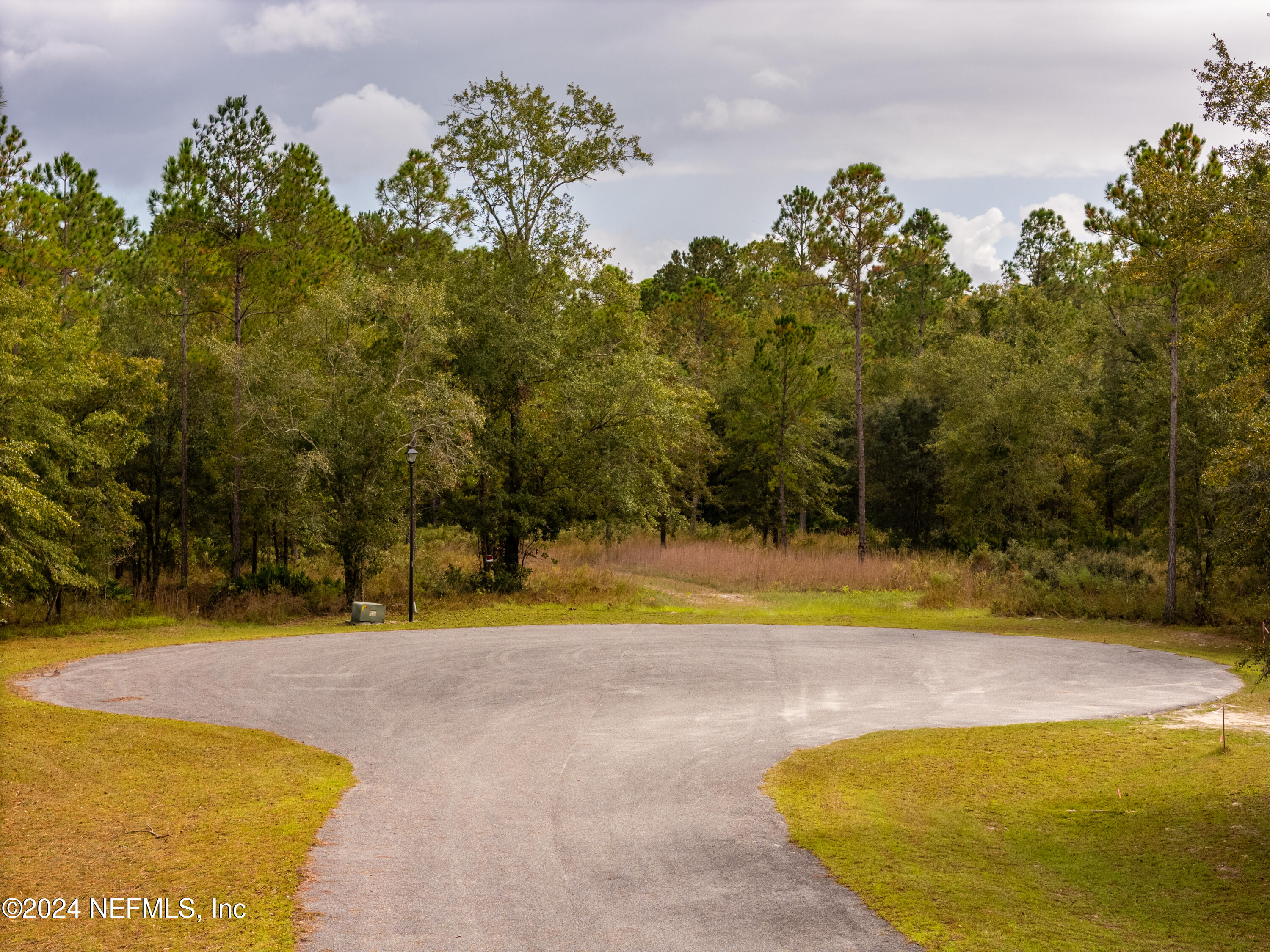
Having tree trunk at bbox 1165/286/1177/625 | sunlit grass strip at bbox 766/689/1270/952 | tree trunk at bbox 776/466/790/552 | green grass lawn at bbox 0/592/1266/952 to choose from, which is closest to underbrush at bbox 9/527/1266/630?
tree trunk at bbox 1165/286/1177/625

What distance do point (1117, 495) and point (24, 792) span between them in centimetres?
4072

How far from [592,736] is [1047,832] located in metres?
5.76

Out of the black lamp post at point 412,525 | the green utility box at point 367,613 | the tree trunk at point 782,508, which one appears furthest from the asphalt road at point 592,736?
the tree trunk at point 782,508

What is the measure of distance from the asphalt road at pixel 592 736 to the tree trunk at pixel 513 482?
27.7 feet

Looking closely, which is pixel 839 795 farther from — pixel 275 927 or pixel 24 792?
pixel 24 792

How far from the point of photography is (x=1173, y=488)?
2530cm

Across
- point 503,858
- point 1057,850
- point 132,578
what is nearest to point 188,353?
point 132,578

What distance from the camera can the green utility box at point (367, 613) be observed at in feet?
81.4

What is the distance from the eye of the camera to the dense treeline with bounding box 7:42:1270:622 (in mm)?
22906

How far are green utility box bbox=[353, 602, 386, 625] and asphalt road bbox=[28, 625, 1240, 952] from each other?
3.88ft

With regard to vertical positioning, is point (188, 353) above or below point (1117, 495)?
above

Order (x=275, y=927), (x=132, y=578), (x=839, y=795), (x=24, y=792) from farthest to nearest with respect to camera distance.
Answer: (x=132, y=578), (x=839, y=795), (x=24, y=792), (x=275, y=927)

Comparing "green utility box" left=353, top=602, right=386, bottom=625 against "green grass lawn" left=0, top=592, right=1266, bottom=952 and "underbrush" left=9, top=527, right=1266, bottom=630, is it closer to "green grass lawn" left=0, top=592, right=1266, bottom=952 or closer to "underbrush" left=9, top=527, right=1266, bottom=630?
"underbrush" left=9, top=527, right=1266, bottom=630

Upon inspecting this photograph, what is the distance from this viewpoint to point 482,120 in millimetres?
34156
